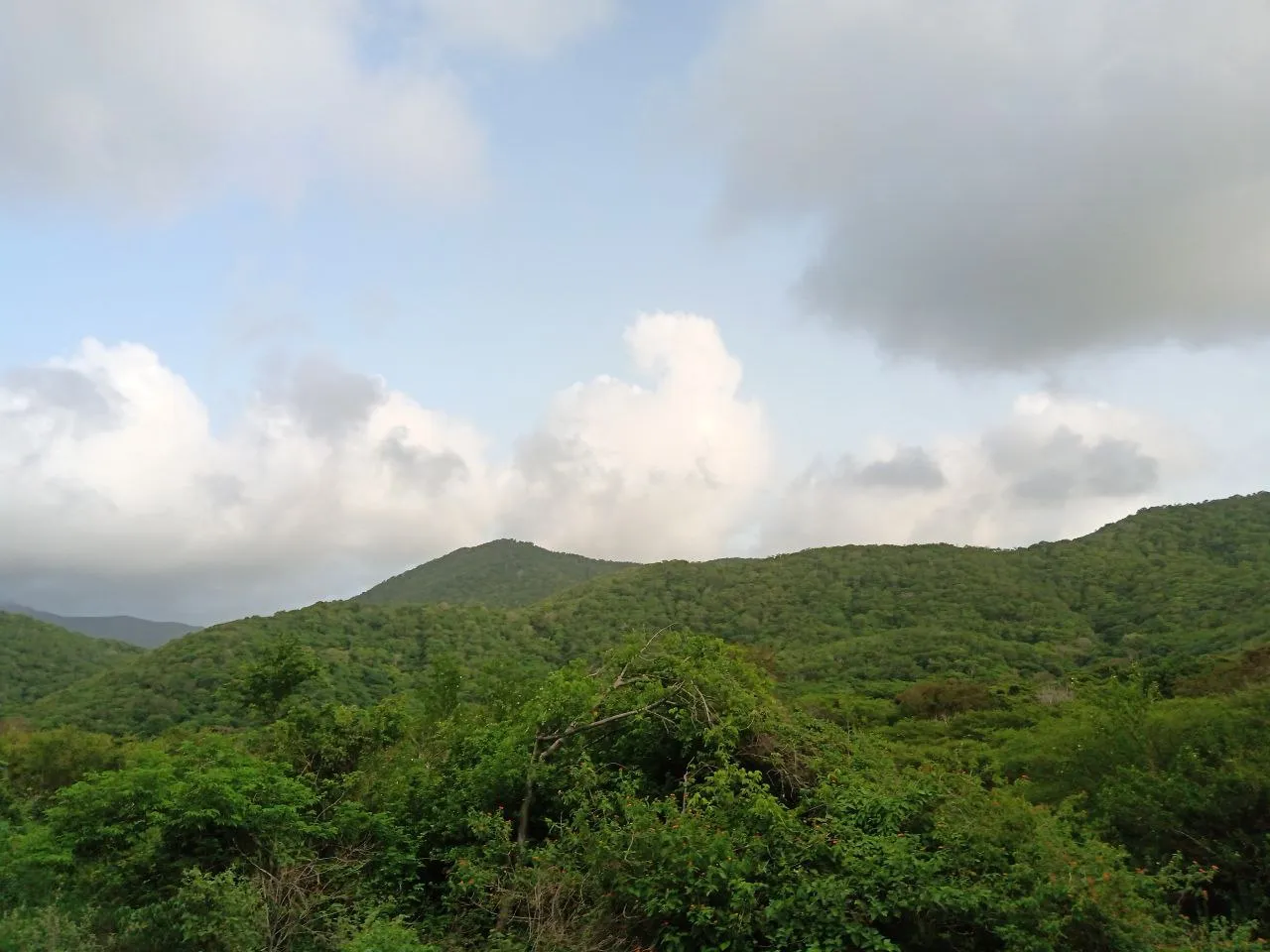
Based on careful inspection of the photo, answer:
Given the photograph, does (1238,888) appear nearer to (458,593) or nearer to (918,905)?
(918,905)

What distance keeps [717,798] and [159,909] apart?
21.6 feet

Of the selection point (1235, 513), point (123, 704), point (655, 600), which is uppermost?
point (1235, 513)

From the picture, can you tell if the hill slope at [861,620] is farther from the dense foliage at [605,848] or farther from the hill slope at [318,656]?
the dense foliage at [605,848]

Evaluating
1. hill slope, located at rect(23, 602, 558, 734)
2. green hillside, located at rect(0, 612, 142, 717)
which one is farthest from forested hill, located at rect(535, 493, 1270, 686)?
green hillside, located at rect(0, 612, 142, 717)

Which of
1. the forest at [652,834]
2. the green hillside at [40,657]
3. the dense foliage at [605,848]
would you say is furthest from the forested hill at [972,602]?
the dense foliage at [605,848]

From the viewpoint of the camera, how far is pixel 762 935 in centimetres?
769

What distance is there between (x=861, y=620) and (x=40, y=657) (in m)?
94.3

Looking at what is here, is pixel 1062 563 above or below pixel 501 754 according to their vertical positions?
above

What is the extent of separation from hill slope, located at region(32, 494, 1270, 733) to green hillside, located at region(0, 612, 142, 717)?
16647mm

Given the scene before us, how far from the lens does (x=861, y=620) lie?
293 feet

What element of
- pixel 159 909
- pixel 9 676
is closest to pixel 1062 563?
pixel 159 909

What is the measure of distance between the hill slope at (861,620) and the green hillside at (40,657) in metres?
16.6

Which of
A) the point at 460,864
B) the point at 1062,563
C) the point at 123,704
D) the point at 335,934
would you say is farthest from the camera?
the point at 1062,563

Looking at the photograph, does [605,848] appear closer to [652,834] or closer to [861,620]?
[652,834]
